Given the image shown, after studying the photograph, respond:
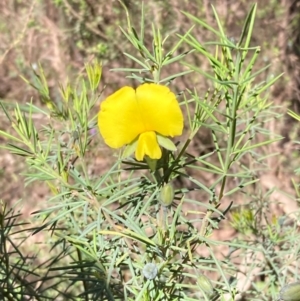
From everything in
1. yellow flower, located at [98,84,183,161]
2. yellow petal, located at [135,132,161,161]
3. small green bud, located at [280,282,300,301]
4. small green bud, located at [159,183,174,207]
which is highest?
yellow flower, located at [98,84,183,161]

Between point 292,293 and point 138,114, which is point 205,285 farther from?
point 138,114

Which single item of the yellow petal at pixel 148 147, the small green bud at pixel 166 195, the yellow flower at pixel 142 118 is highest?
the yellow flower at pixel 142 118

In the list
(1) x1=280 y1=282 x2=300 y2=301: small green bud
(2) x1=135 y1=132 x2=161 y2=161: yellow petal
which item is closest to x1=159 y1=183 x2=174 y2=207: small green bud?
(2) x1=135 y1=132 x2=161 y2=161: yellow petal

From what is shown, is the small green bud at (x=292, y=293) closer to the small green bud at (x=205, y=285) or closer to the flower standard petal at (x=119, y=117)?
the small green bud at (x=205, y=285)

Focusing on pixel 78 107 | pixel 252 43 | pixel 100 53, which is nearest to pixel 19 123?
pixel 78 107

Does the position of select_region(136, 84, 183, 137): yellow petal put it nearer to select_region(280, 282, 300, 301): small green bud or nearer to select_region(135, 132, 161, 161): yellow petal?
select_region(135, 132, 161, 161): yellow petal

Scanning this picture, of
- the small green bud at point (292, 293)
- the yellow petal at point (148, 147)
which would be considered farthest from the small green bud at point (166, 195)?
the small green bud at point (292, 293)

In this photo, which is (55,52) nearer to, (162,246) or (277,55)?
→ (277,55)
